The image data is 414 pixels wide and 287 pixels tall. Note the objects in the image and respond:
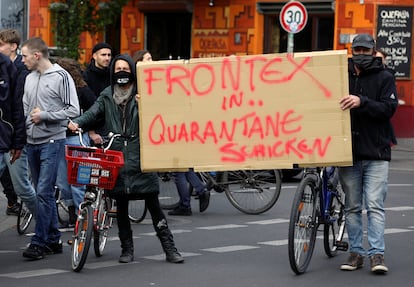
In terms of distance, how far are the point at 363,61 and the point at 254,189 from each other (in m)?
4.38

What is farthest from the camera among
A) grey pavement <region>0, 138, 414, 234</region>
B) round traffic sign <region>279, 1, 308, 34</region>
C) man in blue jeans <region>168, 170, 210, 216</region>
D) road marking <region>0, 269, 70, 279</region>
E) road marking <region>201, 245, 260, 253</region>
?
round traffic sign <region>279, 1, 308, 34</region>

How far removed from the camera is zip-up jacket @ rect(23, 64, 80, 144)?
9.38 meters

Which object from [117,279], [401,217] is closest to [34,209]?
[117,279]

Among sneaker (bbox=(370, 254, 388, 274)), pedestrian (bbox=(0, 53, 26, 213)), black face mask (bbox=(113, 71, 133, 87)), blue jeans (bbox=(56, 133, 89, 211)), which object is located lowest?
sneaker (bbox=(370, 254, 388, 274))

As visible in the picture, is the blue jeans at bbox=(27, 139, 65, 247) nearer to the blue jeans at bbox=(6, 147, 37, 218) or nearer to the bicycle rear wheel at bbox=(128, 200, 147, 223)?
the blue jeans at bbox=(6, 147, 37, 218)

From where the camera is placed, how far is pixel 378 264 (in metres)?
8.62

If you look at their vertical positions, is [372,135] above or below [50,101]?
below

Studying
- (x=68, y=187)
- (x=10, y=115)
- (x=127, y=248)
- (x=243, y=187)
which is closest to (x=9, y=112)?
(x=10, y=115)

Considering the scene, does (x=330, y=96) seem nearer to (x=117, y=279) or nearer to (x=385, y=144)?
(x=385, y=144)

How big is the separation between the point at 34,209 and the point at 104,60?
2.53 metres

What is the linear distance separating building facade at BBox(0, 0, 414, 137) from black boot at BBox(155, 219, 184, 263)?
15339 millimetres

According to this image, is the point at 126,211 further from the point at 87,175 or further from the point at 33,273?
the point at 33,273

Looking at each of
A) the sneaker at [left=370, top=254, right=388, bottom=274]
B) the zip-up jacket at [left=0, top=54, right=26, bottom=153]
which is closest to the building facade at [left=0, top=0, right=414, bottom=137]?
the zip-up jacket at [left=0, top=54, right=26, bottom=153]

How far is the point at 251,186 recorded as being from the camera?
12836 millimetres
